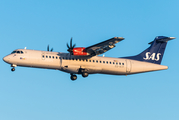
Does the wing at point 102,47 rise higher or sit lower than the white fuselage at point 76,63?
higher

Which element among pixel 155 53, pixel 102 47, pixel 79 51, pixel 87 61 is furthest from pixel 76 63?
pixel 155 53

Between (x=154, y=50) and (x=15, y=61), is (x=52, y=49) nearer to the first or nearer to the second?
(x=15, y=61)

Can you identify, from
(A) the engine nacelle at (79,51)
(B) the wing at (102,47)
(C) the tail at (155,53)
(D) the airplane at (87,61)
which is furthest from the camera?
(C) the tail at (155,53)

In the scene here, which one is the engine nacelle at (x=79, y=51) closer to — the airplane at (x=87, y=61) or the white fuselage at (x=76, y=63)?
the airplane at (x=87, y=61)

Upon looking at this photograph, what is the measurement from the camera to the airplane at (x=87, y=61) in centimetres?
2817

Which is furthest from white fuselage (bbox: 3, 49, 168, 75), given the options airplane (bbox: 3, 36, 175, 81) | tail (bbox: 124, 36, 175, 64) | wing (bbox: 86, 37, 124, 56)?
wing (bbox: 86, 37, 124, 56)

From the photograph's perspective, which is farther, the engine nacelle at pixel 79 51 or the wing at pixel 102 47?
the engine nacelle at pixel 79 51

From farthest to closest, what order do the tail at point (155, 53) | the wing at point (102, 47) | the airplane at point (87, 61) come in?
the tail at point (155, 53), the airplane at point (87, 61), the wing at point (102, 47)

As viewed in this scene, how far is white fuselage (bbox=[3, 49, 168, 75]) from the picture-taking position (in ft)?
92.5

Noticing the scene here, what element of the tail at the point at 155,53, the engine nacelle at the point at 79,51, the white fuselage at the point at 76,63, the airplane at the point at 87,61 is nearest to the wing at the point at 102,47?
the airplane at the point at 87,61

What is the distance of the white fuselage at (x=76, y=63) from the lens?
2819 cm

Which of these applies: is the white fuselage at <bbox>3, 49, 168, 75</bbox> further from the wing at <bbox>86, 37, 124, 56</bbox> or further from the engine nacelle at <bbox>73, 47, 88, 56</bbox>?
the wing at <bbox>86, 37, 124, 56</bbox>

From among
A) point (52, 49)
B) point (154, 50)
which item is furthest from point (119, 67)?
point (52, 49)

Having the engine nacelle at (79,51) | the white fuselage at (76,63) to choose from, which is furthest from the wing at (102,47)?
the white fuselage at (76,63)
